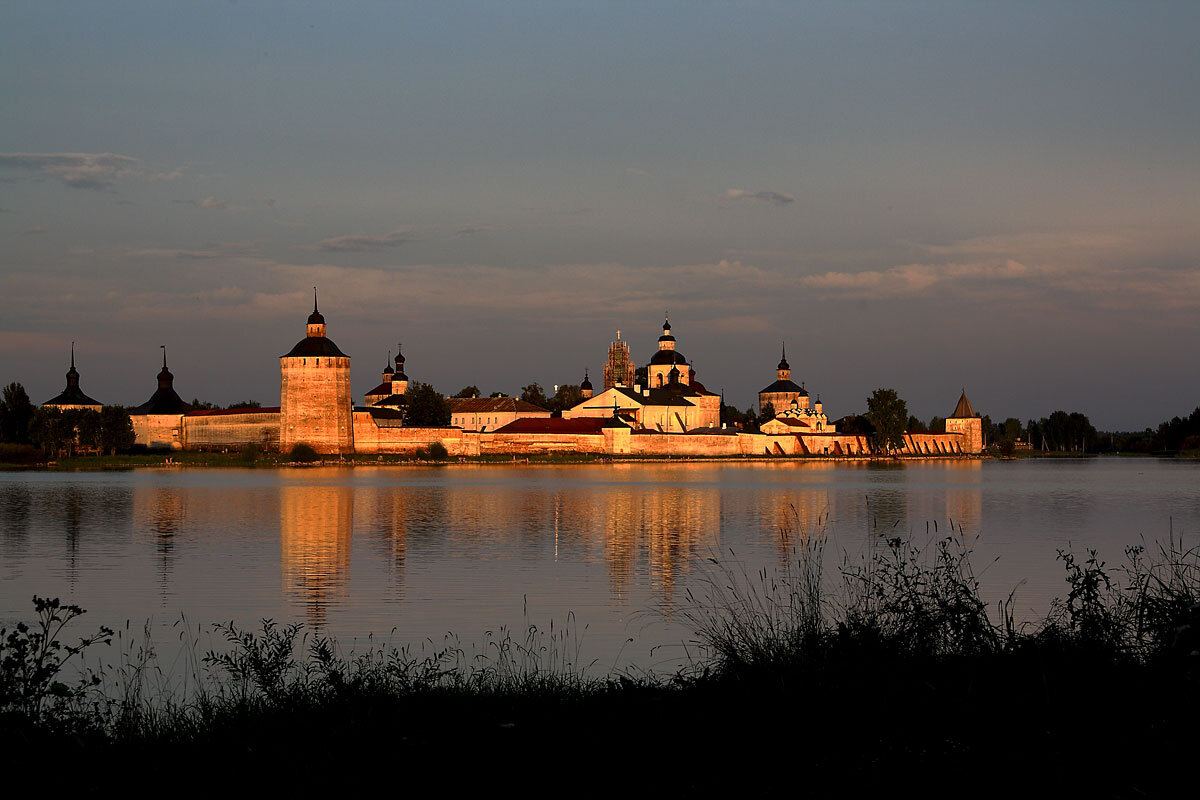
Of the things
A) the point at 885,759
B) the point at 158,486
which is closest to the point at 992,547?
the point at 885,759

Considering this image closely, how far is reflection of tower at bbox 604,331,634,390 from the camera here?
128125mm

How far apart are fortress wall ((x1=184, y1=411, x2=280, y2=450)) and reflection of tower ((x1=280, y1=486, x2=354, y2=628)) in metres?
43.5

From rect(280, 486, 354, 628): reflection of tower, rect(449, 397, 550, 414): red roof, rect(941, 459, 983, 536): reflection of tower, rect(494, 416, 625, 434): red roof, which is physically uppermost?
rect(449, 397, 550, 414): red roof

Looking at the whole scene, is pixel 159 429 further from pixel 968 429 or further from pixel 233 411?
pixel 968 429

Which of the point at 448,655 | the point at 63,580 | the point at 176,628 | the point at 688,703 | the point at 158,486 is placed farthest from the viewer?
the point at 158,486

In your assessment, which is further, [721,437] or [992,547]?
[721,437]

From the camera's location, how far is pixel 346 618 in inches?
488

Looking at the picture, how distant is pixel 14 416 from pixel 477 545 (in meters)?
66.4

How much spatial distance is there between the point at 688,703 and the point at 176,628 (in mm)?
7210

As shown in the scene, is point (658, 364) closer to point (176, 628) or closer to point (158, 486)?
point (158, 486)

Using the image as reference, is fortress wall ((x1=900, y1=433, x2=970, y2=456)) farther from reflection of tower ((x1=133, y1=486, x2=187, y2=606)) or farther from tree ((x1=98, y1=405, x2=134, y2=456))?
reflection of tower ((x1=133, y1=486, x2=187, y2=606))

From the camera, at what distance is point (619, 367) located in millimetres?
128500

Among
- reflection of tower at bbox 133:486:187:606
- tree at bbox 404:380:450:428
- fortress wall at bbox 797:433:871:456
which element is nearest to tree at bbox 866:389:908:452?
fortress wall at bbox 797:433:871:456

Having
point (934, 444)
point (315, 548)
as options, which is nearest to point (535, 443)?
point (934, 444)
